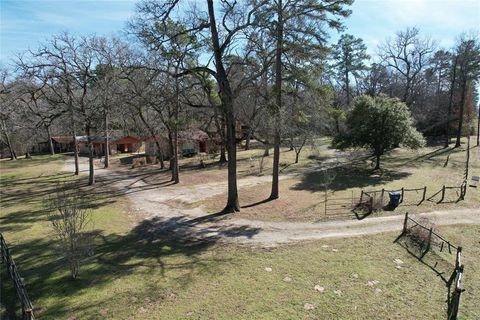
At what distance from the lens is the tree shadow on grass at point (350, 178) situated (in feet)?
78.9

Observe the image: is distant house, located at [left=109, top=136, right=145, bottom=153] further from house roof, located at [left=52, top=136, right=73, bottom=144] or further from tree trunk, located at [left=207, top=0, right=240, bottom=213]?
tree trunk, located at [left=207, top=0, right=240, bottom=213]

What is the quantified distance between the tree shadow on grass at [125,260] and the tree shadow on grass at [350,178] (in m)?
10.7

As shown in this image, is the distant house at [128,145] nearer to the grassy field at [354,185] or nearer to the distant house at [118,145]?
the distant house at [118,145]

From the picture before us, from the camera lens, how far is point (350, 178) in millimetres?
26797

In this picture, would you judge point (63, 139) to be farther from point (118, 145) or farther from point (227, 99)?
point (227, 99)

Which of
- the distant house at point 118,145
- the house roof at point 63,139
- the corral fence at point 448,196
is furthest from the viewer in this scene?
the house roof at point 63,139

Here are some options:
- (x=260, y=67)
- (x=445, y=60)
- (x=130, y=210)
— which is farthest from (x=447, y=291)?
(x=445, y=60)

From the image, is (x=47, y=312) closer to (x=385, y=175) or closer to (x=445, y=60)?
(x=385, y=175)

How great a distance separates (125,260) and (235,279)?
4.38m

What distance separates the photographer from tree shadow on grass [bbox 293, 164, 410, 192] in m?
24.1

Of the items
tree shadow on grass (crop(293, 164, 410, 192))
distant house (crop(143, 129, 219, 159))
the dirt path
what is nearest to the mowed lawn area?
the dirt path

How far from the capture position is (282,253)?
479 inches

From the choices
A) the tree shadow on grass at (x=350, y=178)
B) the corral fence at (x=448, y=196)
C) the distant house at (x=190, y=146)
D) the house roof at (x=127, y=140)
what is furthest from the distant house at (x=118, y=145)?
the corral fence at (x=448, y=196)

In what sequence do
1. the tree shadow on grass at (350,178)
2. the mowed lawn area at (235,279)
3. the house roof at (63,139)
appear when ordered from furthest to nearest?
1. the house roof at (63,139)
2. the tree shadow on grass at (350,178)
3. the mowed lawn area at (235,279)
